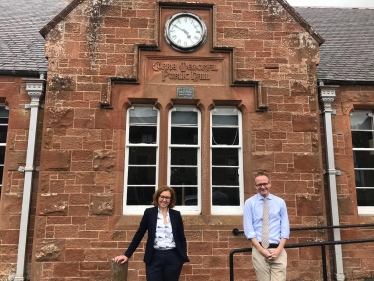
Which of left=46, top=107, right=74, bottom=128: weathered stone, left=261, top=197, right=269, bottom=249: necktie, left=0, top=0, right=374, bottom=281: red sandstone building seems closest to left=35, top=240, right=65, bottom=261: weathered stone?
left=0, top=0, right=374, bottom=281: red sandstone building

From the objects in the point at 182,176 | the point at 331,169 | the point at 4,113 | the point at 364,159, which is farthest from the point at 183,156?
the point at 364,159

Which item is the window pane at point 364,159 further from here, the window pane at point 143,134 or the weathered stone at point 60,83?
the weathered stone at point 60,83

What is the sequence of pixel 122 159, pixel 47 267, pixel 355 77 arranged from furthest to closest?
pixel 355 77 < pixel 122 159 < pixel 47 267

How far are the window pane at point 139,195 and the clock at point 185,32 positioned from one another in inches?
114

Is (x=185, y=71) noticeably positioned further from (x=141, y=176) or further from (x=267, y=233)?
(x=267, y=233)

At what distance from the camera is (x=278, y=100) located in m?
7.06

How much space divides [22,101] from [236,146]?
4547 mm

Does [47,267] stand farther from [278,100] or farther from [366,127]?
[366,127]

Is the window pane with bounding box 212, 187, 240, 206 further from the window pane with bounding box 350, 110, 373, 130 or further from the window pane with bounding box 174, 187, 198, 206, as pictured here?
the window pane with bounding box 350, 110, 373, 130

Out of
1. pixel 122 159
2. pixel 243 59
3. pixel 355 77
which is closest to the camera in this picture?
pixel 122 159

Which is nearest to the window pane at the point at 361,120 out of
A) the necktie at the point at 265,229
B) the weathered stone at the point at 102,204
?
the necktie at the point at 265,229

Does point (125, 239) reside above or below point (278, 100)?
below

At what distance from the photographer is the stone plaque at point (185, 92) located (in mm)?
6977

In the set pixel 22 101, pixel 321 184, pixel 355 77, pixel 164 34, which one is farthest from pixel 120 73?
pixel 355 77
